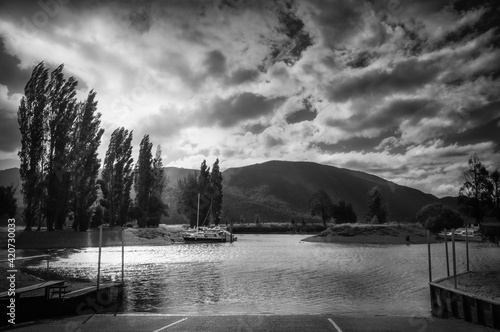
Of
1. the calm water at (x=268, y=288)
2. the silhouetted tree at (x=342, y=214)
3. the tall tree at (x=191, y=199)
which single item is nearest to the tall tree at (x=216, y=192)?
the tall tree at (x=191, y=199)

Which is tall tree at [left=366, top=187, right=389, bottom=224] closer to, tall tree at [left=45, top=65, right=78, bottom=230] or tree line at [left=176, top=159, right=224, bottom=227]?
tree line at [left=176, top=159, right=224, bottom=227]

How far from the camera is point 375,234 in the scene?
10656cm

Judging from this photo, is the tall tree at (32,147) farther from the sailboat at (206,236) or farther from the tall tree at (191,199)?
the tall tree at (191,199)

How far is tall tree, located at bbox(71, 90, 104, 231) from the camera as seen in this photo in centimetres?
6066

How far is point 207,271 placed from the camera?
34375mm

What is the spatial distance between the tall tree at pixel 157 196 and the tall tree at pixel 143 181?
132 cm

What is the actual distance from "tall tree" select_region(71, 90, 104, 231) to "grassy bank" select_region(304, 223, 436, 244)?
208ft

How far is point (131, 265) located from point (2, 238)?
72.2 feet

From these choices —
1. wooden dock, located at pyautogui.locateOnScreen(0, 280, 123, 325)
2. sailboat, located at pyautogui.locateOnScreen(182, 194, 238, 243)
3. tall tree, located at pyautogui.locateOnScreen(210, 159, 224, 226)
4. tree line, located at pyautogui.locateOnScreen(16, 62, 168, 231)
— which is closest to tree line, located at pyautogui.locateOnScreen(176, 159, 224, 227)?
tall tree, located at pyautogui.locateOnScreen(210, 159, 224, 226)

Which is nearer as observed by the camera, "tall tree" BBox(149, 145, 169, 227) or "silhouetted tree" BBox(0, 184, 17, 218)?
"silhouetted tree" BBox(0, 184, 17, 218)

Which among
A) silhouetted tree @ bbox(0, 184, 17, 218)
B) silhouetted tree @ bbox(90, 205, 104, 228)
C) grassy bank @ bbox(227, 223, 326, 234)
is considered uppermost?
silhouetted tree @ bbox(0, 184, 17, 218)

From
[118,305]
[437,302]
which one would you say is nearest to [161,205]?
[118,305]

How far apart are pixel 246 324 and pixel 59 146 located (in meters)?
51.0

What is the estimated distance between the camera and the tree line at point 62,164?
175 ft
